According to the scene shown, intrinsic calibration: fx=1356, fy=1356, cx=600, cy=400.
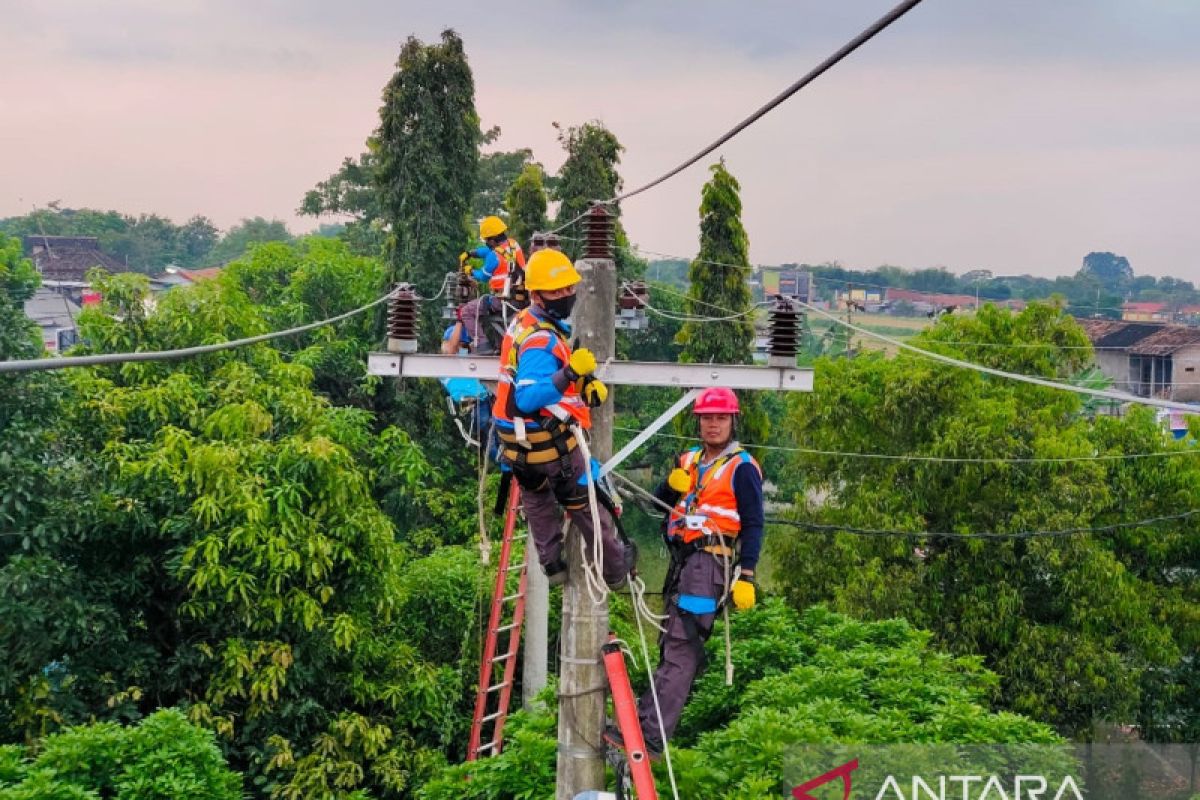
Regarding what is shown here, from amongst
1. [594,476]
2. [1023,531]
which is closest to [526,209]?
[1023,531]

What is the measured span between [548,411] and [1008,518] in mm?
16016

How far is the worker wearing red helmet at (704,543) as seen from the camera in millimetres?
7008

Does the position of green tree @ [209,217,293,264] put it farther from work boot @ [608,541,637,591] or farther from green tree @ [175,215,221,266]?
work boot @ [608,541,637,591]

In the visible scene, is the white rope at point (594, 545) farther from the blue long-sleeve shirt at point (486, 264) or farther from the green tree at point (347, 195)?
the green tree at point (347, 195)

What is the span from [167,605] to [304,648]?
1415 millimetres

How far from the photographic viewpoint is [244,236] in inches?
3553

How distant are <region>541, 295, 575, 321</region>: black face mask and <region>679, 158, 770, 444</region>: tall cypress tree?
608 inches

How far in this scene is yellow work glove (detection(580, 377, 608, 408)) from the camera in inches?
241

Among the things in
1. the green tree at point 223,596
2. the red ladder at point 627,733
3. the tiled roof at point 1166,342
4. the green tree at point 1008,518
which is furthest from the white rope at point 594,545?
the tiled roof at point 1166,342

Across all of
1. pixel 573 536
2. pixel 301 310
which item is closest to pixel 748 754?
pixel 573 536

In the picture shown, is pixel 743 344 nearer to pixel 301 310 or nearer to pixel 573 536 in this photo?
pixel 301 310

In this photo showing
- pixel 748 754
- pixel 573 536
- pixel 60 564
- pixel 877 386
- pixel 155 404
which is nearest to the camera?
pixel 573 536

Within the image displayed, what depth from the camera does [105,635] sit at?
A: 481 inches

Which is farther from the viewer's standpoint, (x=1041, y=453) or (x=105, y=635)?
(x=1041, y=453)
